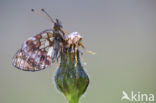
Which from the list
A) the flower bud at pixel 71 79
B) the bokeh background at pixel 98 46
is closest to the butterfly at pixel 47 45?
the flower bud at pixel 71 79

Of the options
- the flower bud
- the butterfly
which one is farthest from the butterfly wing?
the flower bud

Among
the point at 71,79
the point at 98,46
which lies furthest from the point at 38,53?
the point at 98,46

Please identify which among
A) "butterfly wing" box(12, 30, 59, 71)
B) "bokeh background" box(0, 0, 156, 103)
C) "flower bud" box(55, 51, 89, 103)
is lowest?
"flower bud" box(55, 51, 89, 103)

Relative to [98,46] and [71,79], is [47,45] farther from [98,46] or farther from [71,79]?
[98,46]

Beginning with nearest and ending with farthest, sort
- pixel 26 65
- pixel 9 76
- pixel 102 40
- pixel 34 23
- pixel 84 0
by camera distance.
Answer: pixel 26 65
pixel 9 76
pixel 102 40
pixel 34 23
pixel 84 0

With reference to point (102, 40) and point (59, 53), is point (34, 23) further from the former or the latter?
point (59, 53)

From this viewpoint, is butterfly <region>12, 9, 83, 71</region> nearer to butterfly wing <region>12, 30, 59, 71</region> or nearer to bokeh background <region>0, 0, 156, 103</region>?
butterfly wing <region>12, 30, 59, 71</region>

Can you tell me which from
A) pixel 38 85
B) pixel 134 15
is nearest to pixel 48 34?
pixel 38 85
